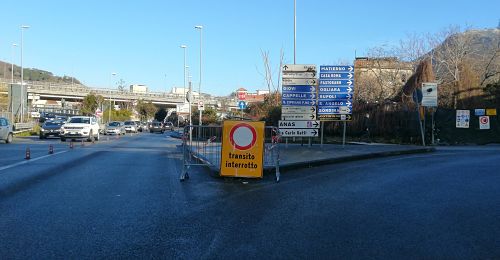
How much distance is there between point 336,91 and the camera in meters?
20.9

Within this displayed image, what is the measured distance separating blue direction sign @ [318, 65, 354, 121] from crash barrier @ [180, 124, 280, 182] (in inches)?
244

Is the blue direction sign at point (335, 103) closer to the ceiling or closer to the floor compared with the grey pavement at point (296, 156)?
closer to the ceiling

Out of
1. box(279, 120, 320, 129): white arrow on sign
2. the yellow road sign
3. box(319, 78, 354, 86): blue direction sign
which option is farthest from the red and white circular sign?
box(319, 78, 354, 86): blue direction sign

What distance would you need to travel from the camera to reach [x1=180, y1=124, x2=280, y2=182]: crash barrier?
43.5ft

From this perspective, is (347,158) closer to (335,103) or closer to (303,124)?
(303,124)

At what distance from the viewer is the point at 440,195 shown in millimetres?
10148

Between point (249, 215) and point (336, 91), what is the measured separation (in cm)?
1342

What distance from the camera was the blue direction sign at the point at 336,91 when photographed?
2077cm

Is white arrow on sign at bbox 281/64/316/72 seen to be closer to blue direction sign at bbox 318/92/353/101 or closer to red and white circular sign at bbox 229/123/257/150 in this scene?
blue direction sign at bbox 318/92/353/101

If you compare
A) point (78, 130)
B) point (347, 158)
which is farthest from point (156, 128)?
point (347, 158)

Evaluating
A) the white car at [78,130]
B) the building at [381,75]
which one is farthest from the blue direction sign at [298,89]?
the building at [381,75]

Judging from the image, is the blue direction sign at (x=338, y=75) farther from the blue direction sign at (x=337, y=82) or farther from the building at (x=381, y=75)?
the building at (x=381, y=75)

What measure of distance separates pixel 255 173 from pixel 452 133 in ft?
56.6

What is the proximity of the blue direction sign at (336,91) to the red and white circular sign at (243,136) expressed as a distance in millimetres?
8932
